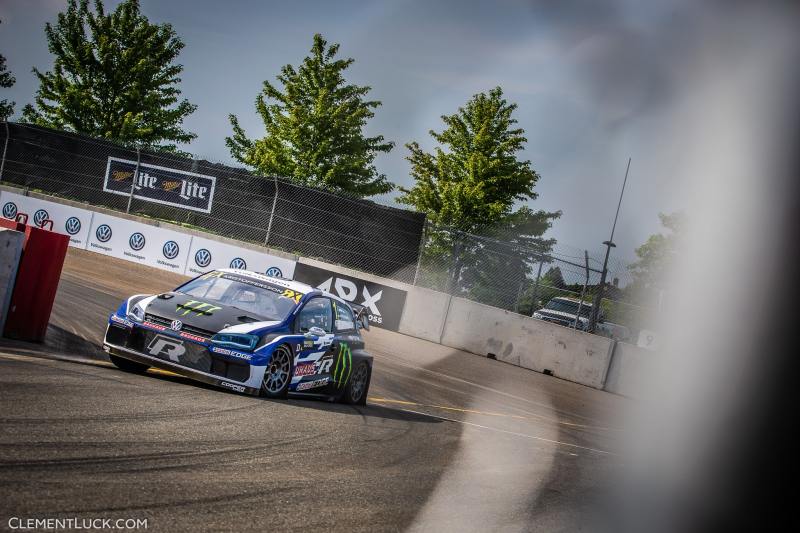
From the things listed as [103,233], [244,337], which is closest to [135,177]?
[103,233]

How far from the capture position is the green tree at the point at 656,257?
5551mm

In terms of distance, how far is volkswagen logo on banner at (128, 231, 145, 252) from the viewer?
23312 mm

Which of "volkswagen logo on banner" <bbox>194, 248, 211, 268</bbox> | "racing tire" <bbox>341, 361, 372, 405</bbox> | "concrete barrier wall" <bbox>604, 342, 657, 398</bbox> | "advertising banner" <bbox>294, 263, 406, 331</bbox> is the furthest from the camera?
"volkswagen logo on banner" <bbox>194, 248, 211, 268</bbox>

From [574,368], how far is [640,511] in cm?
1459

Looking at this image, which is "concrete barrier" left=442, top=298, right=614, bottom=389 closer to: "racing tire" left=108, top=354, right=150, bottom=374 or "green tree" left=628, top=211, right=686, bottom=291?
"green tree" left=628, top=211, right=686, bottom=291

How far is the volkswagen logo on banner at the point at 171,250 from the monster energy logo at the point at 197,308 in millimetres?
13986

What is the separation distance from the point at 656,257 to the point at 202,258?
45.3ft

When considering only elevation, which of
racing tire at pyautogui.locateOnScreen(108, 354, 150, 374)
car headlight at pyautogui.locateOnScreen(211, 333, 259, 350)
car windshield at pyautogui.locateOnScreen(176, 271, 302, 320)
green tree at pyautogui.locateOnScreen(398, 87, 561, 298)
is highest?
green tree at pyautogui.locateOnScreen(398, 87, 561, 298)

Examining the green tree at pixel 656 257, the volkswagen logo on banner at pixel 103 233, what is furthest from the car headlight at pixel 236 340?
the volkswagen logo on banner at pixel 103 233

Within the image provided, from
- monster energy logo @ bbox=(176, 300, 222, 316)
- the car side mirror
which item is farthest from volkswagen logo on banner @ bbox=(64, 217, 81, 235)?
the car side mirror

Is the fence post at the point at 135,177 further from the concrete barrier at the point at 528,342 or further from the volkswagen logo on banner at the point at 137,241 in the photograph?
the concrete barrier at the point at 528,342

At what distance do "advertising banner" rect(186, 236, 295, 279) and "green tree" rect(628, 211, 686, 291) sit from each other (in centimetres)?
853

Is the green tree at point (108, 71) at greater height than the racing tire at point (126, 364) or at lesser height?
greater

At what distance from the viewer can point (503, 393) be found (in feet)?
52.8
